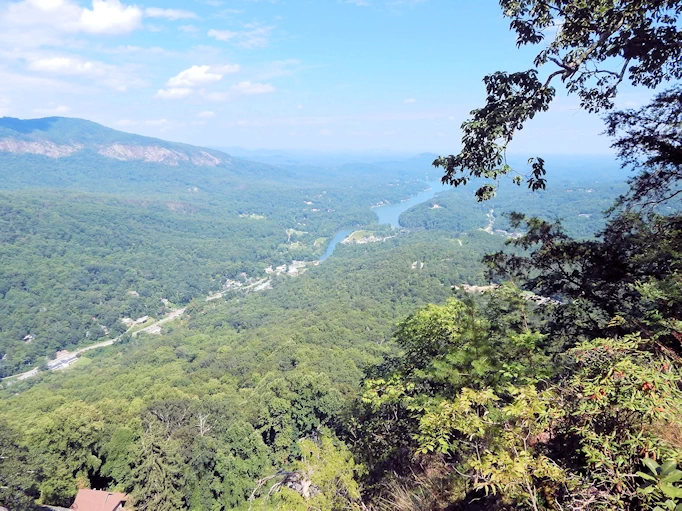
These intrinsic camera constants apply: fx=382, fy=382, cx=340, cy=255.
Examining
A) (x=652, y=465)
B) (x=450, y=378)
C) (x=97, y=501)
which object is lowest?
(x=97, y=501)

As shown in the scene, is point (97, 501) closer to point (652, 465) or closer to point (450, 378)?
point (450, 378)

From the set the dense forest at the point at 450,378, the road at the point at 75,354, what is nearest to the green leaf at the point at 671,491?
the dense forest at the point at 450,378

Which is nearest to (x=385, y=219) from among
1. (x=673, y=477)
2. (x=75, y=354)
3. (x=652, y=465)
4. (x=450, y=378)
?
(x=75, y=354)

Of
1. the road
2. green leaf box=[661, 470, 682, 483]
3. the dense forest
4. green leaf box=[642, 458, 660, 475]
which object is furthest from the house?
the road

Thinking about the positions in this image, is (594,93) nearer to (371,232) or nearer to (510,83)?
(510,83)

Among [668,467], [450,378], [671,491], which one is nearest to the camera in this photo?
[671,491]

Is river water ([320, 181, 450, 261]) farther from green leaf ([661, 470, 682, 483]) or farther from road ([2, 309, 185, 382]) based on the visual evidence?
green leaf ([661, 470, 682, 483])

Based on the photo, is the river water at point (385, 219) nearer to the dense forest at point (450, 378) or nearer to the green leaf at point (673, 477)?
the dense forest at point (450, 378)
